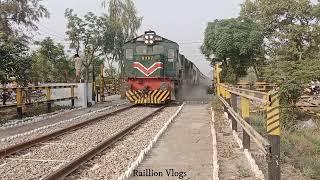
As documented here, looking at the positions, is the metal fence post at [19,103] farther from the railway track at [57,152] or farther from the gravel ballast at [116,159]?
the gravel ballast at [116,159]

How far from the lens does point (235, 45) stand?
1385 inches

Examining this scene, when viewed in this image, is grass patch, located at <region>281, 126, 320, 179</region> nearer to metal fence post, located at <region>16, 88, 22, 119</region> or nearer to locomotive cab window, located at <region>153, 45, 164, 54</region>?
metal fence post, located at <region>16, 88, 22, 119</region>

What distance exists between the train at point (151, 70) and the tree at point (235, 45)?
12.6 meters

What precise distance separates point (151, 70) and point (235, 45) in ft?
51.0

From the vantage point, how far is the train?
21.0m

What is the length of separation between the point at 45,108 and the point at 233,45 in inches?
805

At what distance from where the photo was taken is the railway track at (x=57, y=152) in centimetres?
700

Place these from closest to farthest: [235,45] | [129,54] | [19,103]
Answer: [19,103] < [129,54] < [235,45]

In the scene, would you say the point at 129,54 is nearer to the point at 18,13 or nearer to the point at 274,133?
the point at 18,13

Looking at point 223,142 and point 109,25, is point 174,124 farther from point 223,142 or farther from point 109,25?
point 109,25

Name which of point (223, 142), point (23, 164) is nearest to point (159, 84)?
point (223, 142)

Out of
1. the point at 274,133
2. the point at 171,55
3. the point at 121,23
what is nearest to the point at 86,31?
the point at 121,23

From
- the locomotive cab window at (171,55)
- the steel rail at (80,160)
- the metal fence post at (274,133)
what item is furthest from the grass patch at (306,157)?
the locomotive cab window at (171,55)

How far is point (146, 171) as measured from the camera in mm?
7035
